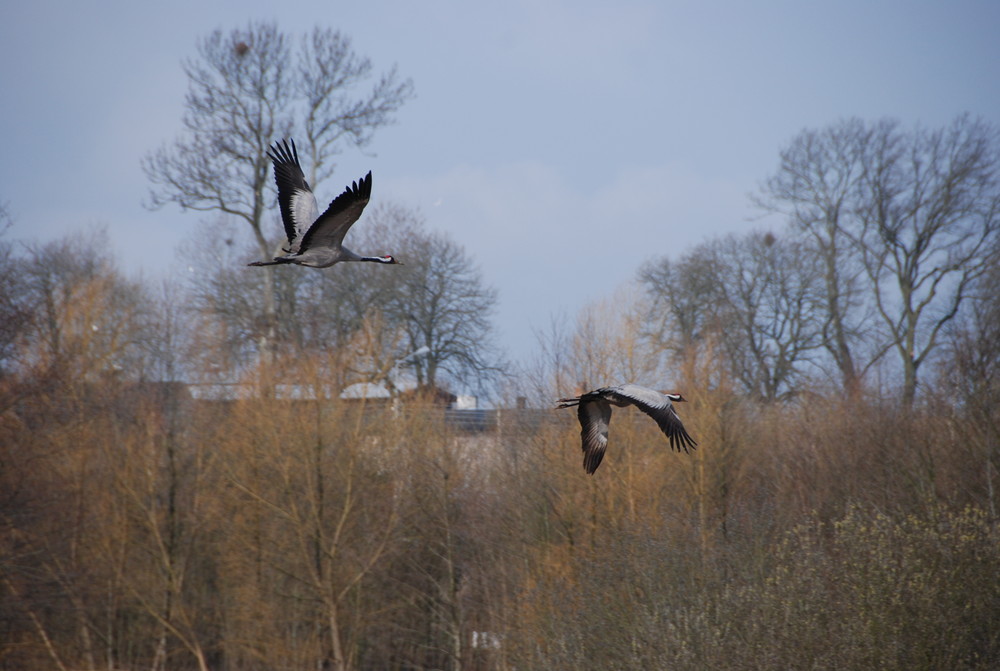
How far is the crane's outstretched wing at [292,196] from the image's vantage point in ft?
36.8

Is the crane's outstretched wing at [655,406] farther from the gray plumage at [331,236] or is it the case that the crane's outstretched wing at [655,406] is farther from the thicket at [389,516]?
the thicket at [389,516]

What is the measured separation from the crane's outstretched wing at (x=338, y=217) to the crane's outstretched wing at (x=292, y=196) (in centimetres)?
68

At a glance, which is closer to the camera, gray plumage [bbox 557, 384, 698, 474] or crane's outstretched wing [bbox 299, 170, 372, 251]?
crane's outstretched wing [bbox 299, 170, 372, 251]

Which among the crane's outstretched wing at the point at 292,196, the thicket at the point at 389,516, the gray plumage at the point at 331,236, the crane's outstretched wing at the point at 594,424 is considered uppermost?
the crane's outstretched wing at the point at 292,196

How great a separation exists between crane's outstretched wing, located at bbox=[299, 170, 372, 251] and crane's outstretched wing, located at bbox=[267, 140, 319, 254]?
26.6 inches

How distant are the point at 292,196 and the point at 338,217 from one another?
5.18ft

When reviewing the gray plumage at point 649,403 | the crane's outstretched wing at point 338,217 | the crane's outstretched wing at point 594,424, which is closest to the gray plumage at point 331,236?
the crane's outstretched wing at point 338,217

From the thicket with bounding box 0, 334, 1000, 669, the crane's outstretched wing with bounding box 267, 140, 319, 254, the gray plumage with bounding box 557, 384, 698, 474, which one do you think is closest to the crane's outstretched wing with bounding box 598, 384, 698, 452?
the gray plumage with bounding box 557, 384, 698, 474

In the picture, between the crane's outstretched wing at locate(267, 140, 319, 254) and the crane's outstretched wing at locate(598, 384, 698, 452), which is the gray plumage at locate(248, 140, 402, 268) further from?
the crane's outstretched wing at locate(598, 384, 698, 452)

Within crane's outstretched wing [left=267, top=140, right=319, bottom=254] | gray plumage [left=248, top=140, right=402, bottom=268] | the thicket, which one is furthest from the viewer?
the thicket

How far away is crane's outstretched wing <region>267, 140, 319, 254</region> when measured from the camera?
11.2 metres

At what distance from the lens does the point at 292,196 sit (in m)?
11.5

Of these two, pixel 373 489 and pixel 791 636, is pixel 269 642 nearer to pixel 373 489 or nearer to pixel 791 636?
pixel 373 489

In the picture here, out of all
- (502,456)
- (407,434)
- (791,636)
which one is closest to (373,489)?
(407,434)
